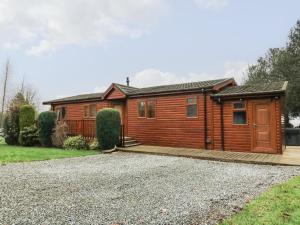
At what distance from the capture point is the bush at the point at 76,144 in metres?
14.0

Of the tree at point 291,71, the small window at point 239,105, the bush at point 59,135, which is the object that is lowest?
the bush at point 59,135

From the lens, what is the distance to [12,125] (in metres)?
17.1

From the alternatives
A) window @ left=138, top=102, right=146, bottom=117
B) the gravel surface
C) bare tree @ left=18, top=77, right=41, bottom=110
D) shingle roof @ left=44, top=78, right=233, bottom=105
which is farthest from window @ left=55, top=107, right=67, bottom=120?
bare tree @ left=18, top=77, right=41, bottom=110

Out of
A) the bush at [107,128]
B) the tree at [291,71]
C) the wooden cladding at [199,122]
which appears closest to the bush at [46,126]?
the wooden cladding at [199,122]

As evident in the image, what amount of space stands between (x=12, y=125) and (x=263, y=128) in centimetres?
1467

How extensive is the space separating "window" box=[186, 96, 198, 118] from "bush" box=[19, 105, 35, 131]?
9.62 m

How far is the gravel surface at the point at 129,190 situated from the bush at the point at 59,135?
528 centimetres

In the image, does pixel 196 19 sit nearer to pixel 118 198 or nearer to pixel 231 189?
pixel 231 189

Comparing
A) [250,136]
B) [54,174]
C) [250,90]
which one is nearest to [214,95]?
[250,90]

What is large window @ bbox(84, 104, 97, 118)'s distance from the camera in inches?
688

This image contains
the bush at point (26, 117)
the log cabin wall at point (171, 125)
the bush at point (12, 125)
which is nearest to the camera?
→ the log cabin wall at point (171, 125)

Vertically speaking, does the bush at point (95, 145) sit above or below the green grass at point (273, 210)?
above

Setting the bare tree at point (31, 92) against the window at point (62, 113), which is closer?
the window at point (62, 113)

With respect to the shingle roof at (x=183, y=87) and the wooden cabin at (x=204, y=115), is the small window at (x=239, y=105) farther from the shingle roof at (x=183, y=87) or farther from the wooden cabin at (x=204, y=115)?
the shingle roof at (x=183, y=87)
